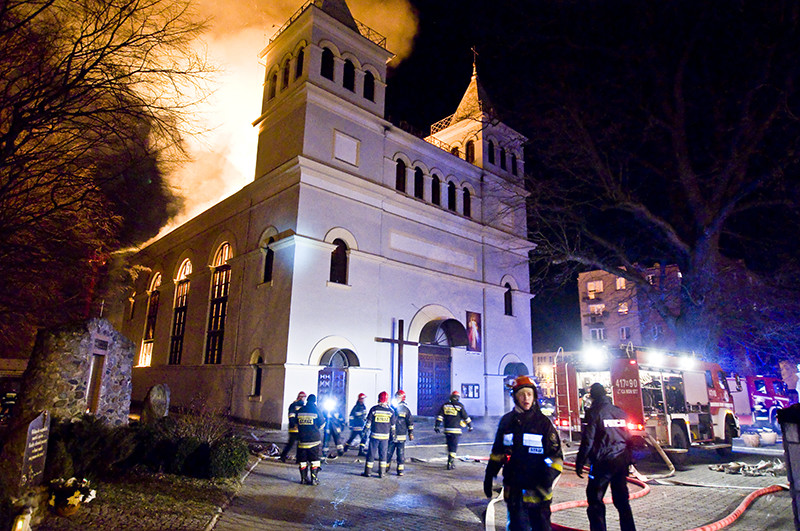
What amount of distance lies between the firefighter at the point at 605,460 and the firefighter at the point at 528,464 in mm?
1471

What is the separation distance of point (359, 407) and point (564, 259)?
11358 millimetres

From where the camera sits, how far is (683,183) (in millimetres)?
18109

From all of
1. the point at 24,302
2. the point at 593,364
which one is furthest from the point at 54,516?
the point at 593,364

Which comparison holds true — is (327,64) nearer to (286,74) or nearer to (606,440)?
(286,74)

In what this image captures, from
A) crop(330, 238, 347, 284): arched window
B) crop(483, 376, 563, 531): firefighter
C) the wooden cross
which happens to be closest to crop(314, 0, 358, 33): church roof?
crop(330, 238, 347, 284): arched window

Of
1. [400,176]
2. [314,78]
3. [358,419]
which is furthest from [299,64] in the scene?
[358,419]

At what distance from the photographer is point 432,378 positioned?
2272 cm

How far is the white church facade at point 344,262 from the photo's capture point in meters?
19.3

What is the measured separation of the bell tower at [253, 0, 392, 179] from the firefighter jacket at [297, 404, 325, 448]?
1266 cm

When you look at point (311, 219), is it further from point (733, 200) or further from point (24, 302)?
point (733, 200)

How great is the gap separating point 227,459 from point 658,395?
1149cm

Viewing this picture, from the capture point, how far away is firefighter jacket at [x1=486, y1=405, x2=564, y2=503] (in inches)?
200

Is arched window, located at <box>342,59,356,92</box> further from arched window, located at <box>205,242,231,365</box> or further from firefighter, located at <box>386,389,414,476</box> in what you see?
firefighter, located at <box>386,389,414,476</box>

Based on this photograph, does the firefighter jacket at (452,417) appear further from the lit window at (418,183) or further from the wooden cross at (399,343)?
the lit window at (418,183)
